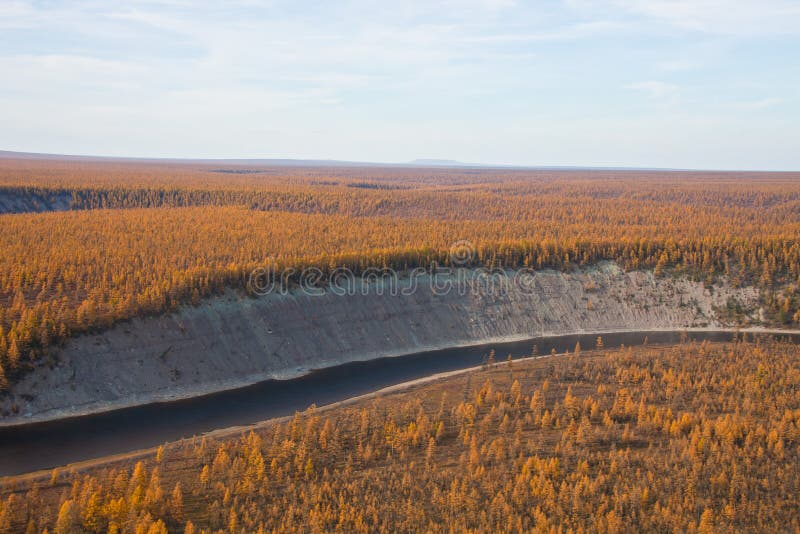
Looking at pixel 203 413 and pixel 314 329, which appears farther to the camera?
pixel 314 329

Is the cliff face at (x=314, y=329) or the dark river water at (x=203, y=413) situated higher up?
the cliff face at (x=314, y=329)

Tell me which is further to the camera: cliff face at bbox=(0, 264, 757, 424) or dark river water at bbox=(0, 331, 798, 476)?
cliff face at bbox=(0, 264, 757, 424)

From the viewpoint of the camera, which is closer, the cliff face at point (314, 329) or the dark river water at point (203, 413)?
the dark river water at point (203, 413)

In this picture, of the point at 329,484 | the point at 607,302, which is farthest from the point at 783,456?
the point at 607,302

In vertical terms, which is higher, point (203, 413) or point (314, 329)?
point (314, 329)
